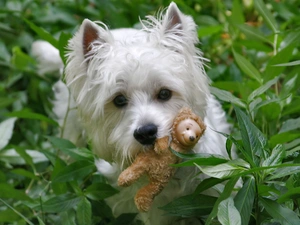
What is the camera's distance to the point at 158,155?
240cm

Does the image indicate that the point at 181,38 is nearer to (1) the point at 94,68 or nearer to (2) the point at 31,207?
(1) the point at 94,68

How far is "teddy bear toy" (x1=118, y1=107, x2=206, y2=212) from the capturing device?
7.71 feet

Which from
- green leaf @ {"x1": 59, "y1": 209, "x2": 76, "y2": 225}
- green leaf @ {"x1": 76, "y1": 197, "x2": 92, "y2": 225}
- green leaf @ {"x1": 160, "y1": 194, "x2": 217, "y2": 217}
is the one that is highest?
green leaf @ {"x1": 160, "y1": 194, "x2": 217, "y2": 217}

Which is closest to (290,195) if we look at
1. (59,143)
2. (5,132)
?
(59,143)

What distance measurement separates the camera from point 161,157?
2.41 metres

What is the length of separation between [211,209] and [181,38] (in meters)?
0.69

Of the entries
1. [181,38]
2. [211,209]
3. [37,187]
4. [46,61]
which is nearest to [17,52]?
[46,61]

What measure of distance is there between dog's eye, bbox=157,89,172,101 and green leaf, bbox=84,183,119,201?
1.59ft

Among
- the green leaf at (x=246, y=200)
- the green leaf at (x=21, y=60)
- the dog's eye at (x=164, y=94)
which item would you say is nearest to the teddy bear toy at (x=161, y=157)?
the dog's eye at (x=164, y=94)

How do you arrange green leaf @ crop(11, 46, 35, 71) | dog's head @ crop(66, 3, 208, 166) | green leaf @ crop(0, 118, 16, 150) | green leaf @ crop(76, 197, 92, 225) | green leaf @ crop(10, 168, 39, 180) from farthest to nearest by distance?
1. green leaf @ crop(11, 46, 35, 71)
2. green leaf @ crop(0, 118, 16, 150)
3. green leaf @ crop(10, 168, 39, 180)
4. green leaf @ crop(76, 197, 92, 225)
5. dog's head @ crop(66, 3, 208, 166)

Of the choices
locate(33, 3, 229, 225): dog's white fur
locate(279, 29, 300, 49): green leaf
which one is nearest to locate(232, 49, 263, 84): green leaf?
locate(279, 29, 300, 49): green leaf

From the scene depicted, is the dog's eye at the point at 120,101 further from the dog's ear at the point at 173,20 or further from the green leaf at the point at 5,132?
the green leaf at the point at 5,132

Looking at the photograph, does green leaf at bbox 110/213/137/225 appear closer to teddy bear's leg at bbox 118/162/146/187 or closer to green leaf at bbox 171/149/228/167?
teddy bear's leg at bbox 118/162/146/187

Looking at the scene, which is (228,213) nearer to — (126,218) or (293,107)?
(126,218)
